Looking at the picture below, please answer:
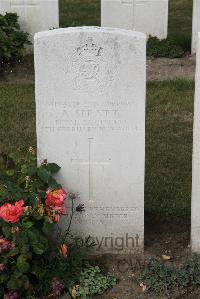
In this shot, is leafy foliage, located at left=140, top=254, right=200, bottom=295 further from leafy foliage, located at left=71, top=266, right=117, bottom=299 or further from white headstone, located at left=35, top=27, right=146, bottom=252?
white headstone, located at left=35, top=27, right=146, bottom=252

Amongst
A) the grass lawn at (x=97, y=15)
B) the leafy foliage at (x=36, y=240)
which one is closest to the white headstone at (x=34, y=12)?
the grass lawn at (x=97, y=15)

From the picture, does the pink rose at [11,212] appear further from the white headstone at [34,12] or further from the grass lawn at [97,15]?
the grass lawn at [97,15]

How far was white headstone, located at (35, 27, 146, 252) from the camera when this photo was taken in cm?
507

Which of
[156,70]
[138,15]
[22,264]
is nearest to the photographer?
[22,264]

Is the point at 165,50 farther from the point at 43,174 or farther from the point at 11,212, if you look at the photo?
the point at 11,212

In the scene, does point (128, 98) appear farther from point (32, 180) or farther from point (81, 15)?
point (81, 15)

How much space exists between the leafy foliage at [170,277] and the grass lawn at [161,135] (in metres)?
1.01

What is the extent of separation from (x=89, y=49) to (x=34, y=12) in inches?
263

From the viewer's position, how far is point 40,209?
15.8 feet

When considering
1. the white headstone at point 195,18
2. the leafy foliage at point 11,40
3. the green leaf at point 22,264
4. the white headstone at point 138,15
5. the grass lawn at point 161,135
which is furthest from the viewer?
the white headstone at point 138,15

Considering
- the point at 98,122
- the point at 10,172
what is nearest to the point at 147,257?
the point at 98,122

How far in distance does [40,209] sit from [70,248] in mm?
509

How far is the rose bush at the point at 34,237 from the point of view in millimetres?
4676

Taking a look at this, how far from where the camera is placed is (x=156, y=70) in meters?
10.7
